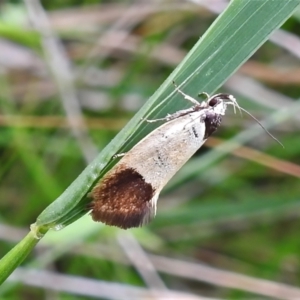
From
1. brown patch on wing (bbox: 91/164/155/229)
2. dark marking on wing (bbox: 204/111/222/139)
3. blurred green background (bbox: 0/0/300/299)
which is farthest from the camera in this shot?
blurred green background (bbox: 0/0/300/299)

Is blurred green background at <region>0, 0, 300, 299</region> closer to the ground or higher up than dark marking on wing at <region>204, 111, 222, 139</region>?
higher up

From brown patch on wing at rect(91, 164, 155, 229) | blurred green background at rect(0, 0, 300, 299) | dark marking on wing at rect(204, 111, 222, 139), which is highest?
blurred green background at rect(0, 0, 300, 299)

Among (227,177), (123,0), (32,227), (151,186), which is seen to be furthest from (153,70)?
(32,227)

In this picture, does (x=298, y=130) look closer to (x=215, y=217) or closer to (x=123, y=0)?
(x=215, y=217)

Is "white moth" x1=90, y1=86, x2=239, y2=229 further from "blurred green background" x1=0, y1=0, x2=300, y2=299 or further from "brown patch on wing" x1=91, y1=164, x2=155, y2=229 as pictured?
"blurred green background" x1=0, y1=0, x2=300, y2=299

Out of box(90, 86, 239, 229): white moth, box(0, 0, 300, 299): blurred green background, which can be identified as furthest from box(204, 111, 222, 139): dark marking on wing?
box(0, 0, 300, 299): blurred green background

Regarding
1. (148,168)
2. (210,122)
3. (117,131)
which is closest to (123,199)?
(148,168)

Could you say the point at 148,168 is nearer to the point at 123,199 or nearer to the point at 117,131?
the point at 123,199
